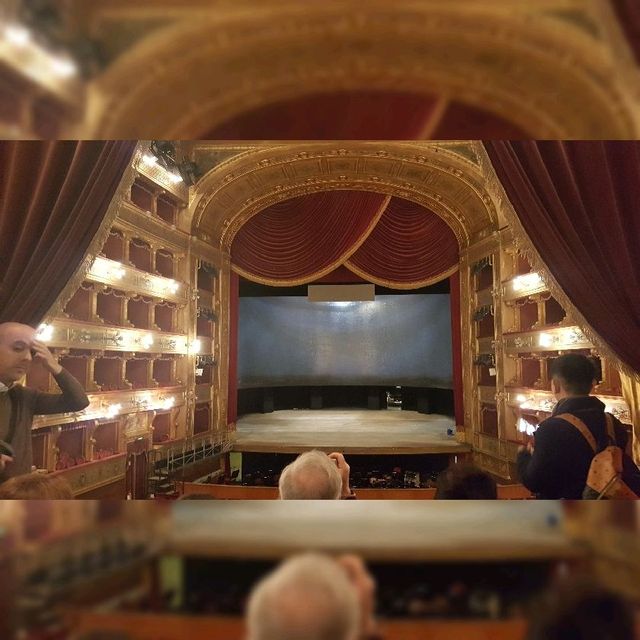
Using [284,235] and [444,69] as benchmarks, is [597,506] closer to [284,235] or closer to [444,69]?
[444,69]

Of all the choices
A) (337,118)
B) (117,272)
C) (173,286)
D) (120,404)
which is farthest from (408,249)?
(337,118)

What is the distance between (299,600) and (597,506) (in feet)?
2.43

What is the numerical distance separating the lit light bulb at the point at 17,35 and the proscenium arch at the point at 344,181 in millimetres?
6407

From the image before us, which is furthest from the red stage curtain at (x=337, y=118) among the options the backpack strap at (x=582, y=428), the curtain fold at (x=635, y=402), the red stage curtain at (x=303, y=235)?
the red stage curtain at (x=303, y=235)

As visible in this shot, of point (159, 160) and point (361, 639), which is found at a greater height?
point (159, 160)

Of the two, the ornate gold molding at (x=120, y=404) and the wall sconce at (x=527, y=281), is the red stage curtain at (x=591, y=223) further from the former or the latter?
the ornate gold molding at (x=120, y=404)

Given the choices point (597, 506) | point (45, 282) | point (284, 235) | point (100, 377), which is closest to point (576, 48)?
point (597, 506)

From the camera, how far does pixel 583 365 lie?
238cm

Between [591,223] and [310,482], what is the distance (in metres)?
2.64

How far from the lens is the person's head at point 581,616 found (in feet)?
1.67

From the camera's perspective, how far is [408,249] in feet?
29.0

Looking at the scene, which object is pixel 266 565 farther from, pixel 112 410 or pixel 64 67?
pixel 112 410

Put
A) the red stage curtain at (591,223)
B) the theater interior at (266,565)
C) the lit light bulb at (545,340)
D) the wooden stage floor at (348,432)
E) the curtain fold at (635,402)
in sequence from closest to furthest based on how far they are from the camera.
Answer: the theater interior at (266,565)
the red stage curtain at (591,223)
the curtain fold at (635,402)
the lit light bulb at (545,340)
the wooden stage floor at (348,432)

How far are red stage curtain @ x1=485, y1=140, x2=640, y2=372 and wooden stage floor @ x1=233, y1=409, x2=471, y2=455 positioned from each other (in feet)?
16.8
